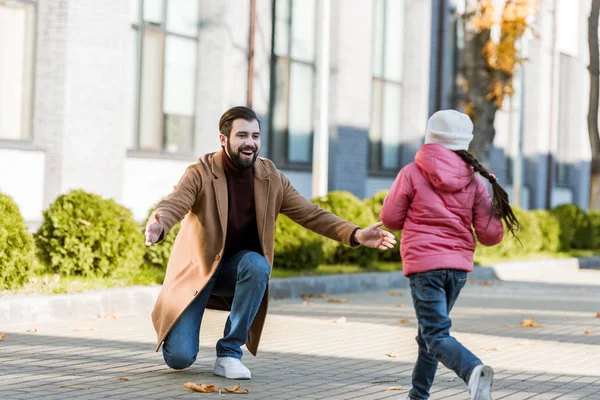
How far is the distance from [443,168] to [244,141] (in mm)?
1628

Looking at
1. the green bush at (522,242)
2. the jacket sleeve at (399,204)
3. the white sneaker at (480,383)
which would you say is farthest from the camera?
the green bush at (522,242)

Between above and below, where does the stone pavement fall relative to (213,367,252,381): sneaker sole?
below

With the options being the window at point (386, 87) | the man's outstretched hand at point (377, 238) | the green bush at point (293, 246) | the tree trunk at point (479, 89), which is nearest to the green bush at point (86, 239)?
the green bush at point (293, 246)

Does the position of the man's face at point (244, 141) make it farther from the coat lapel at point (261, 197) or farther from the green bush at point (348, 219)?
the green bush at point (348, 219)

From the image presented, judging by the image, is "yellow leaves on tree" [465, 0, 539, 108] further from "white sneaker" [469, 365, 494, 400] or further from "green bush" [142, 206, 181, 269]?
"white sneaker" [469, 365, 494, 400]

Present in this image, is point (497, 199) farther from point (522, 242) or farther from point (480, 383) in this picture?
point (522, 242)

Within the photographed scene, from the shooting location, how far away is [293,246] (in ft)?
50.4

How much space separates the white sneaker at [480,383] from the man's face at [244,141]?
2.22 meters

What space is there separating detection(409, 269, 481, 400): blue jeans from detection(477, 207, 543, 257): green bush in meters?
15.4

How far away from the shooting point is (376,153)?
2692 cm

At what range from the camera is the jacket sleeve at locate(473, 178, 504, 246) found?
21.1ft

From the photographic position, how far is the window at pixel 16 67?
643 inches

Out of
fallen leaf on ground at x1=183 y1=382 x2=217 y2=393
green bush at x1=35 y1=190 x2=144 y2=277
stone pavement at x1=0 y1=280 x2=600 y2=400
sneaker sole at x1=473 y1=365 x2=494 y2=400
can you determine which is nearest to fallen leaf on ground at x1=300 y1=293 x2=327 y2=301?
stone pavement at x1=0 y1=280 x2=600 y2=400

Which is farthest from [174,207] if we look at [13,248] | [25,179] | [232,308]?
[25,179]
